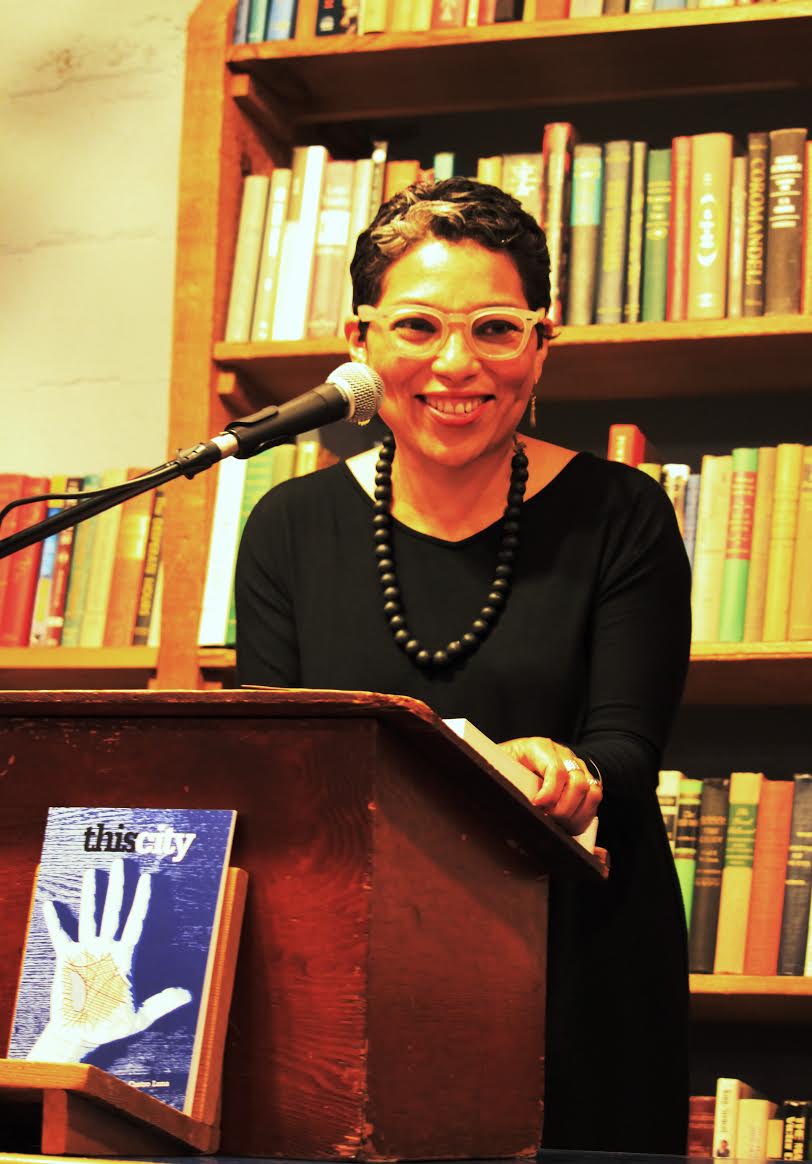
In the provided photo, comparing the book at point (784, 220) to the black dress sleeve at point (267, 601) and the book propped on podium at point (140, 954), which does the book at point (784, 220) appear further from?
the book propped on podium at point (140, 954)

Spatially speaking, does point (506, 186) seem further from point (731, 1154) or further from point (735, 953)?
point (731, 1154)

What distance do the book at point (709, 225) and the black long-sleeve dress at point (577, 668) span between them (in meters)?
0.69

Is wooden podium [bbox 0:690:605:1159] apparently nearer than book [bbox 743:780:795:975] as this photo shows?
Yes

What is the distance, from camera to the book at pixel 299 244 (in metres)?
2.53

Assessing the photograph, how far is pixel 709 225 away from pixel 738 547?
1.47 ft

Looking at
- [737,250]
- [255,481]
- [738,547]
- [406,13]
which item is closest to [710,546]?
[738,547]

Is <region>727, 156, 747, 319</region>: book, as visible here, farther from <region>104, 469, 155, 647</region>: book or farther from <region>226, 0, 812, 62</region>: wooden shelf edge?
<region>104, 469, 155, 647</region>: book

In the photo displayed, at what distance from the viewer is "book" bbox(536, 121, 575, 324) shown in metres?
2.43

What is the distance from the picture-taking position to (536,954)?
1192mm

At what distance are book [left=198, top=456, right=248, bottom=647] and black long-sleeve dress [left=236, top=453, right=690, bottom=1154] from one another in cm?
69

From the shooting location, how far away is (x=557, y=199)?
2439 millimetres

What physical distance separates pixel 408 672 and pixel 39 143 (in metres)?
1.81

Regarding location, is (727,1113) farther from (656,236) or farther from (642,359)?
→ (656,236)

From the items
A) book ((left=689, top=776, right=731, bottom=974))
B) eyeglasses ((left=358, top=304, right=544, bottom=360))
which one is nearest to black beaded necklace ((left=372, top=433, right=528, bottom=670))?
eyeglasses ((left=358, top=304, right=544, bottom=360))
